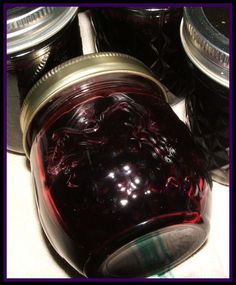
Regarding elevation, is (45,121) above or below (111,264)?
above

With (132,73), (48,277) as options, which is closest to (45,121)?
(132,73)

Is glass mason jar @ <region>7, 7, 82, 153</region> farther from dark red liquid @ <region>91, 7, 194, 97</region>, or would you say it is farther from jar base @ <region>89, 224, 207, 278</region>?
jar base @ <region>89, 224, 207, 278</region>

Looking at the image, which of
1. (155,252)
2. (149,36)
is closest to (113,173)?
(155,252)

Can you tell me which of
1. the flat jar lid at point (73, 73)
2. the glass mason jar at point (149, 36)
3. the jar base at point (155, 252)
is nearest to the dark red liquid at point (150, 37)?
the glass mason jar at point (149, 36)

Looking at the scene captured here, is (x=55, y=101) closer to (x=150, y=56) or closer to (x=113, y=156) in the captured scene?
(x=113, y=156)

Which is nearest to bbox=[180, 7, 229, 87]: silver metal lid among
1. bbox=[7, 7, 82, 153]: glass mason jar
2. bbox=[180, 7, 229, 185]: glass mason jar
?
bbox=[180, 7, 229, 185]: glass mason jar

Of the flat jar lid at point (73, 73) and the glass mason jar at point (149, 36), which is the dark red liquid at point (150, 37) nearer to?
the glass mason jar at point (149, 36)
